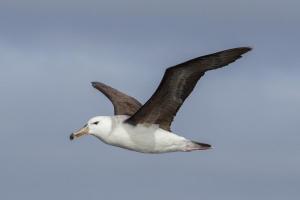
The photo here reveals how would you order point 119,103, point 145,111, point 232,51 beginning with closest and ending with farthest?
point 232,51 → point 145,111 → point 119,103

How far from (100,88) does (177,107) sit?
18.3 feet

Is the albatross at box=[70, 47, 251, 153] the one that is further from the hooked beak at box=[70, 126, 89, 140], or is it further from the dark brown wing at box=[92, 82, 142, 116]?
the dark brown wing at box=[92, 82, 142, 116]

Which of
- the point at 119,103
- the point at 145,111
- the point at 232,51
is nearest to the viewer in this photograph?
the point at 232,51

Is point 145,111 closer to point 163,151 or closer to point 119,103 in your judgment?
point 163,151

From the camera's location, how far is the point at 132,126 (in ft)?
77.7

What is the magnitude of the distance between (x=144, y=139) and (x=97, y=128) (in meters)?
1.05

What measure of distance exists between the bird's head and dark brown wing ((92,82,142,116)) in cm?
234

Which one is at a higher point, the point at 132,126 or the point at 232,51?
the point at 232,51

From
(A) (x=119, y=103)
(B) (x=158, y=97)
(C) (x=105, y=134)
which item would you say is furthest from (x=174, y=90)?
(A) (x=119, y=103)

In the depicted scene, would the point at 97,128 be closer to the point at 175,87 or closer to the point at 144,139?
the point at 144,139

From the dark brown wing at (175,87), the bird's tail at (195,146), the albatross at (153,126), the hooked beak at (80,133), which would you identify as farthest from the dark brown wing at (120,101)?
the bird's tail at (195,146)

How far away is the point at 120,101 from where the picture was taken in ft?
89.7

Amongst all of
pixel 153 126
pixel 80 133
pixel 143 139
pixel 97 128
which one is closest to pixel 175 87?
pixel 153 126

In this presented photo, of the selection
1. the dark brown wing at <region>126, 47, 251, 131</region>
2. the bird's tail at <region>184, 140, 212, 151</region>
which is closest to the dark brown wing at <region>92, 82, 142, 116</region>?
the dark brown wing at <region>126, 47, 251, 131</region>
